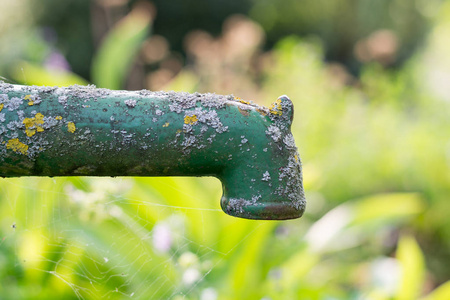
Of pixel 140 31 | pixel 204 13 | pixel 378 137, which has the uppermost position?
pixel 140 31

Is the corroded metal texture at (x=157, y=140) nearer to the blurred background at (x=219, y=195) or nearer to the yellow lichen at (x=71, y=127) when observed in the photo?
the yellow lichen at (x=71, y=127)

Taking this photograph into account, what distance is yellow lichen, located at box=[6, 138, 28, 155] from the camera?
0.53m

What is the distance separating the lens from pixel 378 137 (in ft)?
11.9

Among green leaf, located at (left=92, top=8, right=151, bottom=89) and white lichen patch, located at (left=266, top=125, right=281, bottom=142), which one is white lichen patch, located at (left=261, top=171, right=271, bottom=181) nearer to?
white lichen patch, located at (left=266, top=125, right=281, bottom=142)

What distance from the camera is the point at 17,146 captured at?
535 millimetres

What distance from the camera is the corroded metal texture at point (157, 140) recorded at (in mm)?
536

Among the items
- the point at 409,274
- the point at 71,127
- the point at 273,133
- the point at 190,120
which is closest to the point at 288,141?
the point at 273,133

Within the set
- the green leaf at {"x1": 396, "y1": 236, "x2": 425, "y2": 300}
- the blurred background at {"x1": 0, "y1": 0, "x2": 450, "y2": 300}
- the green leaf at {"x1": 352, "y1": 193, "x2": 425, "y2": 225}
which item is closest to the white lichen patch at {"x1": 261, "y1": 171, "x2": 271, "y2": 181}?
the blurred background at {"x1": 0, "y1": 0, "x2": 450, "y2": 300}

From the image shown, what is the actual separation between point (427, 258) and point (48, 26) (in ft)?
22.0

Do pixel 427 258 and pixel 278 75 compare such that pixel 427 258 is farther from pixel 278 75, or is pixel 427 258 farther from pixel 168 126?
pixel 168 126

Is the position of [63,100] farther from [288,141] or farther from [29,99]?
[288,141]

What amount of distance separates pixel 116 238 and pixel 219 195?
1.60ft

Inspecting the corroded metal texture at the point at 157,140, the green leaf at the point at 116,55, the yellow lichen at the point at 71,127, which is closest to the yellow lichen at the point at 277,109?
the corroded metal texture at the point at 157,140

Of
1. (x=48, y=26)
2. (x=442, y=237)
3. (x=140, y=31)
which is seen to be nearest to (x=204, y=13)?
(x=48, y=26)
